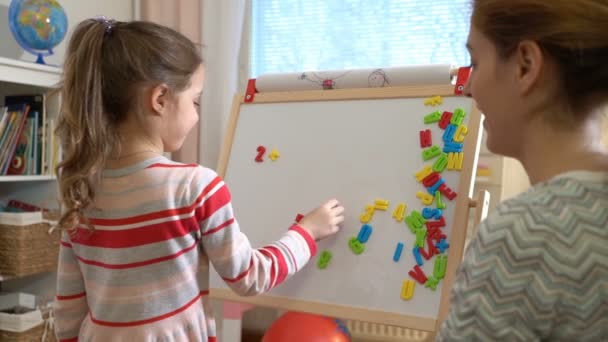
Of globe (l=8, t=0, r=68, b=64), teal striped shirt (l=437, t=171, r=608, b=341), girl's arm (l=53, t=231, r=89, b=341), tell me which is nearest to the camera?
teal striped shirt (l=437, t=171, r=608, b=341)

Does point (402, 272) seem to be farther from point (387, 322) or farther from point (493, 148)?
point (493, 148)

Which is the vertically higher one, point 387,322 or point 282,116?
point 282,116

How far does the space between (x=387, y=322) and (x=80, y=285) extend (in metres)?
0.68

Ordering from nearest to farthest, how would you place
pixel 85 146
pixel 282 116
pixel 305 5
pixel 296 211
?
pixel 85 146 < pixel 296 211 < pixel 282 116 < pixel 305 5

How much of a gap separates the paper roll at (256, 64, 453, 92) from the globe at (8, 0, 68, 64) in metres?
0.91

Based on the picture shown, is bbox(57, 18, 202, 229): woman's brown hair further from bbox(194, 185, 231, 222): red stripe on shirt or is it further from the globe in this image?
the globe

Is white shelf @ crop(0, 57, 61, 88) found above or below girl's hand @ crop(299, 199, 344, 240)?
above

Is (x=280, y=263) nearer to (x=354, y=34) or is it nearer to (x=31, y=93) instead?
(x=354, y=34)

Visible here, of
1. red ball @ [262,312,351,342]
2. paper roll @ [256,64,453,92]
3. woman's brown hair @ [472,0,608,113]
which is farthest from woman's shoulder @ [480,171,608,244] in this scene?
red ball @ [262,312,351,342]

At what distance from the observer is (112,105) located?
115cm

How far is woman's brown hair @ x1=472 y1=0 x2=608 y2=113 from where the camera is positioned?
71cm

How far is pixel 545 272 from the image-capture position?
67 cm

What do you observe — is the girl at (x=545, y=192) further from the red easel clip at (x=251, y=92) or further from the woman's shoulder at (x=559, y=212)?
the red easel clip at (x=251, y=92)

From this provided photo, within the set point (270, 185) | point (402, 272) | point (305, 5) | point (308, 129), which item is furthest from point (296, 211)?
point (305, 5)
